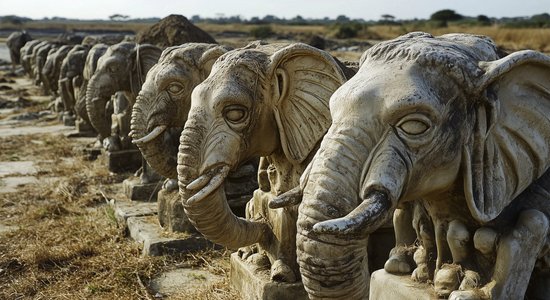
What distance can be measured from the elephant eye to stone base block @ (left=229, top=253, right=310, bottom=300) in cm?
162

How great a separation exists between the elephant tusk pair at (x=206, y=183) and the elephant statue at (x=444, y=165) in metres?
1.12

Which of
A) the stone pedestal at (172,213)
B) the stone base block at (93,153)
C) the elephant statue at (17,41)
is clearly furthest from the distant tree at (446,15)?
the stone pedestal at (172,213)

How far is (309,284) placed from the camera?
7.14ft

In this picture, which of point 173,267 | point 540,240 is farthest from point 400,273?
point 173,267

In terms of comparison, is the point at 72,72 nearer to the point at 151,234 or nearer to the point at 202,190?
the point at 151,234

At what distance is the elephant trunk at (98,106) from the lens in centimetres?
704

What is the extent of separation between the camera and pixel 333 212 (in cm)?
207

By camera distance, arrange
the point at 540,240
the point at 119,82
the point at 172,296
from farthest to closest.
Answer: the point at 119,82 → the point at 172,296 → the point at 540,240

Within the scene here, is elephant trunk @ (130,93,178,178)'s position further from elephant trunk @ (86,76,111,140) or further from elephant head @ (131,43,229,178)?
elephant trunk @ (86,76,111,140)

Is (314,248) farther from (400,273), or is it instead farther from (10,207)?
(10,207)

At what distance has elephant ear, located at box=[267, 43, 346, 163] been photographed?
3422 mm

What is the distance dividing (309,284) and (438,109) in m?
0.67

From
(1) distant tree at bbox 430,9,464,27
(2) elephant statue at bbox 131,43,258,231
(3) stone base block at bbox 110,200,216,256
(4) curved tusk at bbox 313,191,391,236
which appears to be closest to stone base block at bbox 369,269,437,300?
(4) curved tusk at bbox 313,191,391,236

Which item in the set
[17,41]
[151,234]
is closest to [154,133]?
[151,234]
